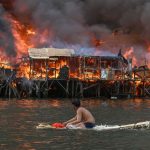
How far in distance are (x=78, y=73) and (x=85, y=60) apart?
209cm

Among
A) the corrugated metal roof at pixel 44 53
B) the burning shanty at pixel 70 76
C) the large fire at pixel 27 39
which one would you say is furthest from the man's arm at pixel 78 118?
the large fire at pixel 27 39

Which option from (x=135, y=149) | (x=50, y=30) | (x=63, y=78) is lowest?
(x=135, y=149)

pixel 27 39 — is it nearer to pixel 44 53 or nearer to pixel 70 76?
pixel 44 53

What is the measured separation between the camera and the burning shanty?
7538cm

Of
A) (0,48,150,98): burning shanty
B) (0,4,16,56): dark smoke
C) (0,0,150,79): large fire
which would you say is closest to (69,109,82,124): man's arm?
→ (0,48,150,98): burning shanty

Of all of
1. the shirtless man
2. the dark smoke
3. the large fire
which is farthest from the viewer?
the dark smoke

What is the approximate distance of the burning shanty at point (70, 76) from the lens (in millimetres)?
75375

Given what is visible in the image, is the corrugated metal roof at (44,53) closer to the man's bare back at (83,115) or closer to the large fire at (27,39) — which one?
the large fire at (27,39)

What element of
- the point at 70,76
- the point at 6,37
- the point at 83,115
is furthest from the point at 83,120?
the point at 6,37

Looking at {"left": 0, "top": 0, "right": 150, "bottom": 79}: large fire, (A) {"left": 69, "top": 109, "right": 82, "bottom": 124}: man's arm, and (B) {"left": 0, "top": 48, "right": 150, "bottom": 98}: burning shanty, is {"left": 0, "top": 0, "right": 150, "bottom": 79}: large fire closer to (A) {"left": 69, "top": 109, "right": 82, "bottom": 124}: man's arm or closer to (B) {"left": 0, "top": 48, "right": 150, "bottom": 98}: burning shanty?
(B) {"left": 0, "top": 48, "right": 150, "bottom": 98}: burning shanty

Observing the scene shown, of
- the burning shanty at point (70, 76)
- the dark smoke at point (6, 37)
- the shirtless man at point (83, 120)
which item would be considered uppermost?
the dark smoke at point (6, 37)

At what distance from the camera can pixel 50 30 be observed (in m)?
93.7

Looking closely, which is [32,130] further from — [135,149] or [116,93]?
[116,93]

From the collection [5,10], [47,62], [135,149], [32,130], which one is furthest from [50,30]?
[135,149]
